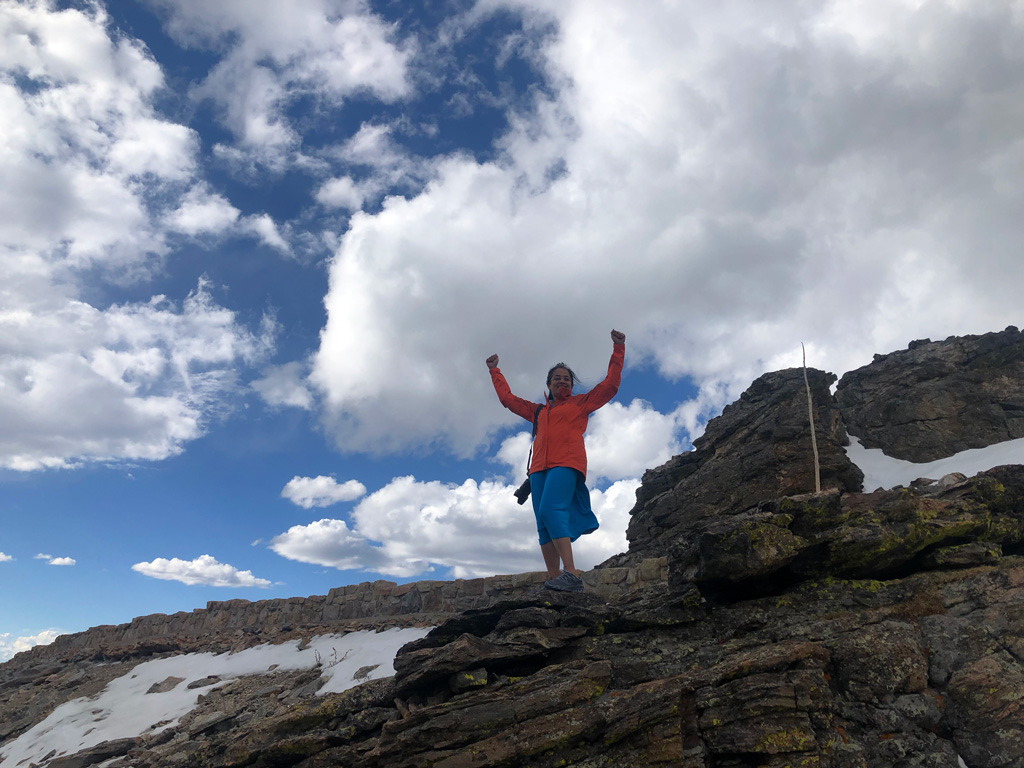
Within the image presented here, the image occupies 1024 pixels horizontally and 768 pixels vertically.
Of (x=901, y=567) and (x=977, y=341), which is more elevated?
(x=977, y=341)

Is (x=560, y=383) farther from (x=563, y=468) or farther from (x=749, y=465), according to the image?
(x=749, y=465)

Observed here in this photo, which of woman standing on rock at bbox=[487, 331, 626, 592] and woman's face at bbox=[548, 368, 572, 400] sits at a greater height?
woman's face at bbox=[548, 368, 572, 400]

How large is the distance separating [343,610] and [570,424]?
33.4 feet

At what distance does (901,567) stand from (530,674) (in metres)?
4.17

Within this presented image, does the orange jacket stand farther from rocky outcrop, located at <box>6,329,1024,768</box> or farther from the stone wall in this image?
the stone wall

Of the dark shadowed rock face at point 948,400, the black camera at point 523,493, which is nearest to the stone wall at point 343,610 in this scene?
the black camera at point 523,493

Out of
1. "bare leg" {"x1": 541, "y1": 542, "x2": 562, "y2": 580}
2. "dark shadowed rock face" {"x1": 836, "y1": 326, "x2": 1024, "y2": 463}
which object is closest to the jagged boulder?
"bare leg" {"x1": 541, "y1": 542, "x2": 562, "y2": 580}

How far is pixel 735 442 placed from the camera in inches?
627

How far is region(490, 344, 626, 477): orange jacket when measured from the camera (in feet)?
24.6

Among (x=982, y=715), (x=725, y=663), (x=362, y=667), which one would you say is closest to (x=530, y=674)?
(x=725, y=663)

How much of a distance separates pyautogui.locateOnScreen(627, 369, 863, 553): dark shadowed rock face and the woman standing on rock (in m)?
5.58

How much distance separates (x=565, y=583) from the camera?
22.8 ft

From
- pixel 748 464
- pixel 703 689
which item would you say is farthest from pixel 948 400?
pixel 703 689

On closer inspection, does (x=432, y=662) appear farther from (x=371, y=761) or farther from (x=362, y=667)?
(x=362, y=667)
